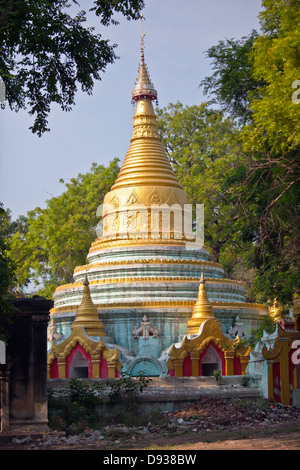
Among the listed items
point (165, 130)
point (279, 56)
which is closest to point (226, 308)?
point (279, 56)

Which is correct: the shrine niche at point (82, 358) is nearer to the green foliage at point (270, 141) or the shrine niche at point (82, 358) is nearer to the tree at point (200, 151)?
the green foliage at point (270, 141)

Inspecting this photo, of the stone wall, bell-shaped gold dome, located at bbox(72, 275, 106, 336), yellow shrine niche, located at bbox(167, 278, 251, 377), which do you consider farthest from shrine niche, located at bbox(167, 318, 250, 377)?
the stone wall

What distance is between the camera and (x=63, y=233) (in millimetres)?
40594

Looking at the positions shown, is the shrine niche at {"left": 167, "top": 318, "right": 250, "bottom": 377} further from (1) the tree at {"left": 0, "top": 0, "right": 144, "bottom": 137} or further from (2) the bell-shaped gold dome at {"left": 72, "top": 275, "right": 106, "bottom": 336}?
(1) the tree at {"left": 0, "top": 0, "right": 144, "bottom": 137}

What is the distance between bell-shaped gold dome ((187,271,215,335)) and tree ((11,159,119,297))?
15042mm

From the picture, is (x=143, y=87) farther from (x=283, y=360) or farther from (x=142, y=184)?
(x=283, y=360)

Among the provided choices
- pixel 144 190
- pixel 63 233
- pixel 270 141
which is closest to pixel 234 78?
pixel 270 141

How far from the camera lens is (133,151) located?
3359 centimetres

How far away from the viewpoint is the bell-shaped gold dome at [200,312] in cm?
2591

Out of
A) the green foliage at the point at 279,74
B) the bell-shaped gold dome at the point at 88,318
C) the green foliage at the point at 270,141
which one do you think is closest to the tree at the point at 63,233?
the bell-shaped gold dome at the point at 88,318

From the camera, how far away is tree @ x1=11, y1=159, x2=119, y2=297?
4075cm

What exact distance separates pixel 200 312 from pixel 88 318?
3832mm
